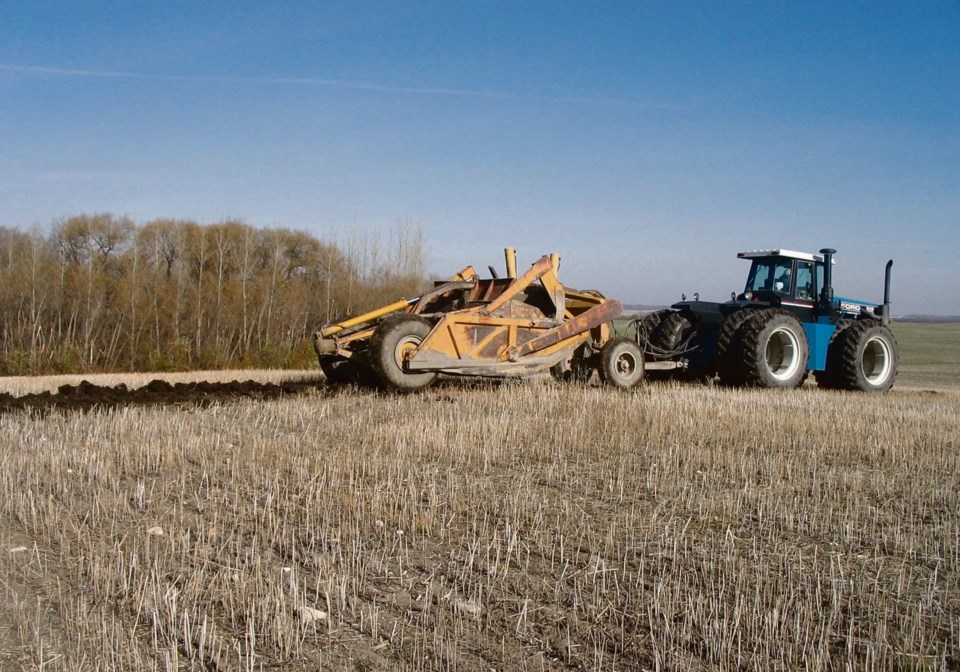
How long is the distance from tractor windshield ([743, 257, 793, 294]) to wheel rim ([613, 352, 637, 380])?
3.57 metres

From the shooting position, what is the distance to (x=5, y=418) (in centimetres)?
810

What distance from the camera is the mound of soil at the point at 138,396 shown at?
9.02 meters

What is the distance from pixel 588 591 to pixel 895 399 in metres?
10.7

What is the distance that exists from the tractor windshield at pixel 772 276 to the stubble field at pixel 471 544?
246 inches

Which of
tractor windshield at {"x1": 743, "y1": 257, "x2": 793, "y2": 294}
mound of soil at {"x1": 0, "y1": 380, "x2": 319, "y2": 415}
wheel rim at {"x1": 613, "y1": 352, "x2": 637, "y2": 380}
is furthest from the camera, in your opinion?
tractor windshield at {"x1": 743, "y1": 257, "x2": 793, "y2": 294}

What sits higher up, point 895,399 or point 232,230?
point 232,230

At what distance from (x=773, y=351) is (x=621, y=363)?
10.2ft

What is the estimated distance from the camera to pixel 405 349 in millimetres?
10117

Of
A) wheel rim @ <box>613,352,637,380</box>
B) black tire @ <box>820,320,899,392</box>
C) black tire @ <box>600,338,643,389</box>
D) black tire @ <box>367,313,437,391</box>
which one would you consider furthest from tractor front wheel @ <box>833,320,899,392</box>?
black tire @ <box>367,313,437,391</box>

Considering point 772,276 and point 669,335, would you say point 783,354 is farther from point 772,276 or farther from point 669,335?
point 669,335

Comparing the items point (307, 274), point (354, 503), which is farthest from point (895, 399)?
point (307, 274)

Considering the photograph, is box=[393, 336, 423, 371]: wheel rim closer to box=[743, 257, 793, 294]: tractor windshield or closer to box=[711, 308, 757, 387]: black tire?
box=[711, 308, 757, 387]: black tire

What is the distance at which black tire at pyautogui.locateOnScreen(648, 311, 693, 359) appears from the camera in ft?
44.5

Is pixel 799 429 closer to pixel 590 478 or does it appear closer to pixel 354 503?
pixel 590 478
